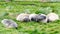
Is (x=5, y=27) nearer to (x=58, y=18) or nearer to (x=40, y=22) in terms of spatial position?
(x=40, y=22)

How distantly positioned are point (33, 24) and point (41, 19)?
0.94 feet

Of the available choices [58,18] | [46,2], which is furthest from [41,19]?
[46,2]

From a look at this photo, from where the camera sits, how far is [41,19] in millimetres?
6551

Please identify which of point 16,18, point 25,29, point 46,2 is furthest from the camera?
point 46,2

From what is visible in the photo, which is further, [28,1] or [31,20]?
[28,1]

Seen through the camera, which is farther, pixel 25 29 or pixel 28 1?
pixel 28 1

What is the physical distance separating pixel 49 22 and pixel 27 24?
638 millimetres

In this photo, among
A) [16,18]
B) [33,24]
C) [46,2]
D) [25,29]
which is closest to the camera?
[25,29]

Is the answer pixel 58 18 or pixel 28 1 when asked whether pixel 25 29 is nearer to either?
pixel 58 18

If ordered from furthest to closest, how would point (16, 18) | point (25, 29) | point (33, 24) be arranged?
point (16, 18)
point (33, 24)
point (25, 29)

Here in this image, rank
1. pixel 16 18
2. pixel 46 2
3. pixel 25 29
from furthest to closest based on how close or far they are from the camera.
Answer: pixel 46 2
pixel 16 18
pixel 25 29

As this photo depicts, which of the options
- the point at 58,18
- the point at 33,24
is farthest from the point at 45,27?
the point at 58,18

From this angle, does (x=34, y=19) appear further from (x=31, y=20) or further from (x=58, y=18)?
(x=58, y=18)

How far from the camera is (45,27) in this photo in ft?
20.2
